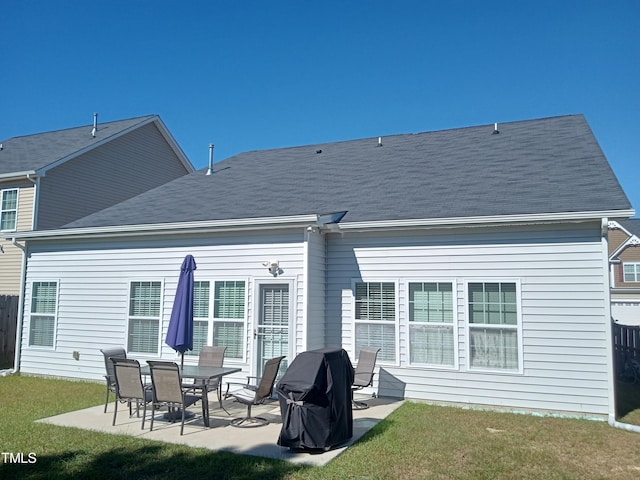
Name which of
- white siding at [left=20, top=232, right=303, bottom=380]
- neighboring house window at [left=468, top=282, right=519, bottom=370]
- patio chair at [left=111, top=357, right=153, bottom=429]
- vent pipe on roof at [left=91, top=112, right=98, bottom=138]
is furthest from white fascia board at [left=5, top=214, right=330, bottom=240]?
vent pipe on roof at [left=91, top=112, right=98, bottom=138]

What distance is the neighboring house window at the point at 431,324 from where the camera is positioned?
8.11 metres

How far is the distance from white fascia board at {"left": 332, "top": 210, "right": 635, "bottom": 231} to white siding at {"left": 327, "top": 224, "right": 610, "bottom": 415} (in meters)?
0.28

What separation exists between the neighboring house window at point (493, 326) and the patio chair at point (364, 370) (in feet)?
5.47

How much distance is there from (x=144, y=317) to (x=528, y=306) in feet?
24.7

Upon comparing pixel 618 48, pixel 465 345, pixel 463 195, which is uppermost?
pixel 618 48

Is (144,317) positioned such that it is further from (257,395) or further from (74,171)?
(74,171)

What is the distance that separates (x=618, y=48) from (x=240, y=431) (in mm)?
12032

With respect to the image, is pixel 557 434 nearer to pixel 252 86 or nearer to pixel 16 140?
pixel 252 86

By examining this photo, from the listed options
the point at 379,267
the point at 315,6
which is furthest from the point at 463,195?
the point at 315,6

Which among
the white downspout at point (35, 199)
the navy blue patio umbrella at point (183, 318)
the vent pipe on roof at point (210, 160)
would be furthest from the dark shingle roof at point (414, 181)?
the white downspout at point (35, 199)

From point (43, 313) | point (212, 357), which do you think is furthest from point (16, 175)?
point (212, 357)

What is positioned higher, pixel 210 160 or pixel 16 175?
pixel 210 160

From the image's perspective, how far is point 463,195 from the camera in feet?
29.4

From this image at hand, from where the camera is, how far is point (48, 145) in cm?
1736
